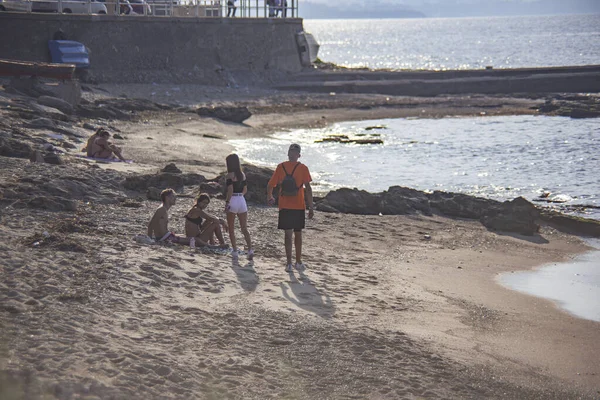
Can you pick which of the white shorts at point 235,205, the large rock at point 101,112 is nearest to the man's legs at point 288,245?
the white shorts at point 235,205

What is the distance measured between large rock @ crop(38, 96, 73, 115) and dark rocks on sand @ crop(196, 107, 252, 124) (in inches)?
225

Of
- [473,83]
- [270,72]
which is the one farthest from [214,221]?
[473,83]

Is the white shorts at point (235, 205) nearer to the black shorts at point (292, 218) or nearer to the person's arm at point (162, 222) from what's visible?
the black shorts at point (292, 218)

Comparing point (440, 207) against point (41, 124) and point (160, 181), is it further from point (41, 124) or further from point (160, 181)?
point (41, 124)

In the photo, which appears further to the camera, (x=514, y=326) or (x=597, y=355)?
(x=514, y=326)

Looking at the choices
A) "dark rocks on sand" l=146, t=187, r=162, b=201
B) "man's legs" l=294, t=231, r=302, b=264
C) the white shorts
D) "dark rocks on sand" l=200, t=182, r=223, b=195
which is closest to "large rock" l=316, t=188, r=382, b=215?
"dark rocks on sand" l=200, t=182, r=223, b=195

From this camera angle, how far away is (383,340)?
7059 mm

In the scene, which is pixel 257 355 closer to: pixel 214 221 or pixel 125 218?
pixel 214 221

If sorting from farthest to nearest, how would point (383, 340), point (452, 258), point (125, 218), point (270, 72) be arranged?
point (270, 72) < point (452, 258) < point (125, 218) < point (383, 340)

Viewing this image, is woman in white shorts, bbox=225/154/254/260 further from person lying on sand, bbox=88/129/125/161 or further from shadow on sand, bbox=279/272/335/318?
person lying on sand, bbox=88/129/125/161

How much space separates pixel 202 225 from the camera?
384 inches

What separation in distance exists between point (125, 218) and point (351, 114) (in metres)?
20.7

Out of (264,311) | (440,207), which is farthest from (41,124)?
(264,311)

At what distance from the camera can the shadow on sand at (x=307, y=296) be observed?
25.5 feet
